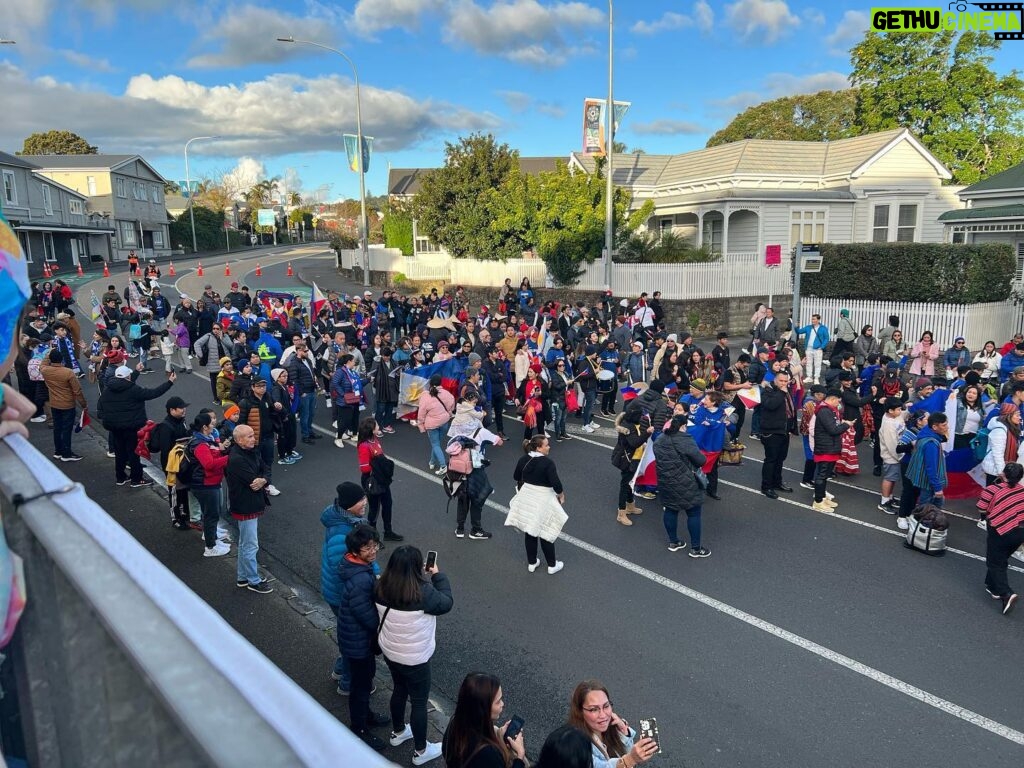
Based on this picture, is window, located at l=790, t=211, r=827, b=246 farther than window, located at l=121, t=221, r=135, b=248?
No

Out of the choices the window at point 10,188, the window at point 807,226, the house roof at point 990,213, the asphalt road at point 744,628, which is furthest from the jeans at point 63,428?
the window at point 10,188

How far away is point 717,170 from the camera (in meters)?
31.7

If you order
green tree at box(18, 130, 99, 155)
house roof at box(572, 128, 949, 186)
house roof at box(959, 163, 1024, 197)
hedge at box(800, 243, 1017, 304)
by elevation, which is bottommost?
hedge at box(800, 243, 1017, 304)

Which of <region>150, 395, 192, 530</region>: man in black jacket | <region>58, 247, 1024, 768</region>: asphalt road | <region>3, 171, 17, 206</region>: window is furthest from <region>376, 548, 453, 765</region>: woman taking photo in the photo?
<region>3, 171, 17, 206</region>: window

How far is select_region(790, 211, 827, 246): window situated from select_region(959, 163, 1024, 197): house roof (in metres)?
5.31

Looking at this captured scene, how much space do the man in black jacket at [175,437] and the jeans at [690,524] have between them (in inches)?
216

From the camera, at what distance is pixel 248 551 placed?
23.5 ft

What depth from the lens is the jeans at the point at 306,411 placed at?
12.4m

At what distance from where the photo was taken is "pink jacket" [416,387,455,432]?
1065 centimetres

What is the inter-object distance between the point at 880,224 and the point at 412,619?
3172cm

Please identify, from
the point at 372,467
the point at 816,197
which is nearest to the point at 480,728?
the point at 372,467

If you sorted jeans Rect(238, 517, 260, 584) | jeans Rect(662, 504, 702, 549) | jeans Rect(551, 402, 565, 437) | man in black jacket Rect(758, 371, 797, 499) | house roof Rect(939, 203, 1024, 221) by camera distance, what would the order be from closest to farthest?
jeans Rect(238, 517, 260, 584), jeans Rect(662, 504, 702, 549), man in black jacket Rect(758, 371, 797, 499), jeans Rect(551, 402, 565, 437), house roof Rect(939, 203, 1024, 221)

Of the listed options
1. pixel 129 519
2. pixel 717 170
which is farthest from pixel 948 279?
pixel 129 519

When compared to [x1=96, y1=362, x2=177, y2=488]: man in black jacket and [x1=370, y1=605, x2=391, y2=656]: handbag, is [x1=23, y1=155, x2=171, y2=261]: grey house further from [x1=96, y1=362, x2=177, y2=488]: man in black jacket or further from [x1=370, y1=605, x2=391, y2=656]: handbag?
[x1=370, y1=605, x2=391, y2=656]: handbag
